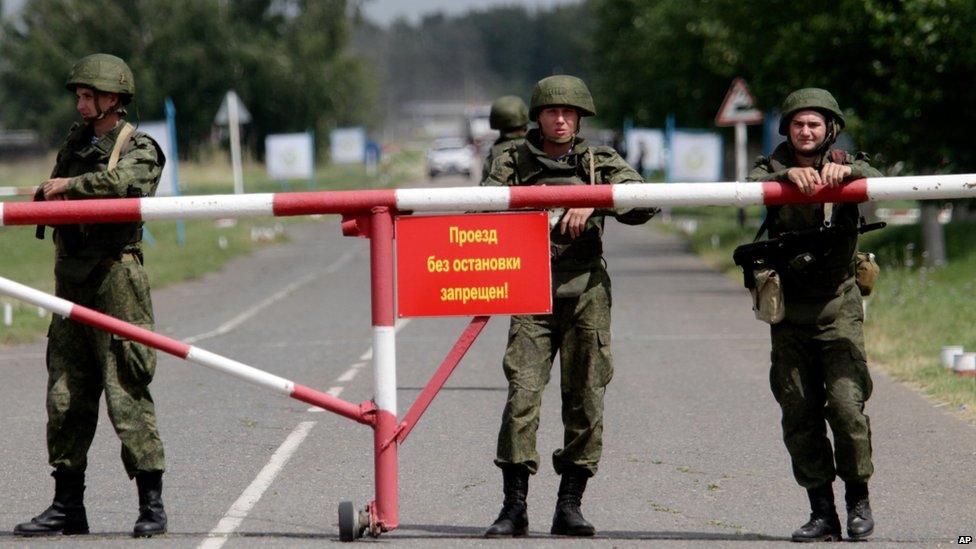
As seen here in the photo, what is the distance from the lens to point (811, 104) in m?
6.61

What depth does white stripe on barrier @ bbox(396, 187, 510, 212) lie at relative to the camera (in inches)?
253

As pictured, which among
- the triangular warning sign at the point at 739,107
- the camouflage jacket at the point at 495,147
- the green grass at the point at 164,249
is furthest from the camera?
the triangular warning sign at the point at 739,107

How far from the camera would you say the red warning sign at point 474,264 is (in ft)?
21.2

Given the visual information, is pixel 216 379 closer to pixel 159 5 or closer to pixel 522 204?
pixel 522 204

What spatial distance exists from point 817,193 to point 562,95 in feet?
3.61

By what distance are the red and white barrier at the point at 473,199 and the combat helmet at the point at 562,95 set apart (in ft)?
1.55

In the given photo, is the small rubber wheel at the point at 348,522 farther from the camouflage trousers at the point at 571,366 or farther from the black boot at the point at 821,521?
the black boot at the point at 821,521

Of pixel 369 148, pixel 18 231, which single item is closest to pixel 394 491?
pixel 18 231

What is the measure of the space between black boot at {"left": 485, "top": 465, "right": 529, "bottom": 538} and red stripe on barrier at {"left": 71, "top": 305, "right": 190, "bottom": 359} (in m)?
1.38

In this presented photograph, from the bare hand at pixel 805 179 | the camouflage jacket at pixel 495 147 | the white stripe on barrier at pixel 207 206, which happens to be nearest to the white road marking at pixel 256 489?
the white stripe on barrier at pixel 207 206

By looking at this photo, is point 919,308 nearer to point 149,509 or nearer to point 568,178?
point 568,178

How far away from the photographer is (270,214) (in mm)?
6367

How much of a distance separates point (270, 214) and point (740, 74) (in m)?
26.3

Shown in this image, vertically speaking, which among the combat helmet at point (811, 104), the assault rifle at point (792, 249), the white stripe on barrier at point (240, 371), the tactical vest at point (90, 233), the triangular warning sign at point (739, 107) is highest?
the triangular warning sign at point (739, 107)
